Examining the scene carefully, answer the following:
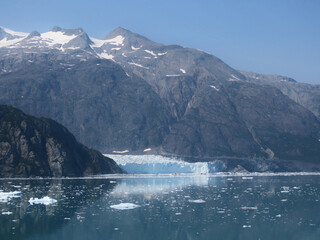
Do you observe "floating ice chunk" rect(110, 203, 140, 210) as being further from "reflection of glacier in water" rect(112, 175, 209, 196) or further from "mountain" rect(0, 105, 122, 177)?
"mountain" rect(0, 105, 122, 177)

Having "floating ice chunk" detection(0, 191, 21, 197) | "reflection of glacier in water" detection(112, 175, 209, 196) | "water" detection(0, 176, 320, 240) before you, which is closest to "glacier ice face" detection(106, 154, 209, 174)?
"reflection of glacier in water" detection(112, 175, 209, 196)

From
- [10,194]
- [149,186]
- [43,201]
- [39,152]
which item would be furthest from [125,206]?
[39,152]

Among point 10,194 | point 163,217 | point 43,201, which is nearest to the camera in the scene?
point 163,217

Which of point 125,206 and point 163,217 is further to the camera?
point 125,206

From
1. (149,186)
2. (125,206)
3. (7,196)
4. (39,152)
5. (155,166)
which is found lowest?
(125,206)

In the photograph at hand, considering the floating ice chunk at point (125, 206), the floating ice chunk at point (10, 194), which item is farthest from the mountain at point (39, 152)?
the floating ice chunk at point (125, 206)

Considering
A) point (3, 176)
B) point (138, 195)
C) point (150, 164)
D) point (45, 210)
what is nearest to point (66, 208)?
point (45, 210)

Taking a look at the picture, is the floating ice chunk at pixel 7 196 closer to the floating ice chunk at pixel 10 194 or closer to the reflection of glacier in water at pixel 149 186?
the floating ice chunk at pixel 10 194

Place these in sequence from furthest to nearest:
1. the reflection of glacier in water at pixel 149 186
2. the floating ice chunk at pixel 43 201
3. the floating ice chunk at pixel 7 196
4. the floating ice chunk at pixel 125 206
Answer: the reflection of glacier in water at pixel 149 186 → the floating ice chunk at pixel 7 196 → the floating ice chunk at pixel 43 201 → the floating ice chunk at pixel 125 206

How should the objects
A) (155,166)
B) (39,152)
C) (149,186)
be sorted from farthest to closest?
→ (155,166)
(39,152)
(149,186)

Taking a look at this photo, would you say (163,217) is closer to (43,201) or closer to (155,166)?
(43,201)
